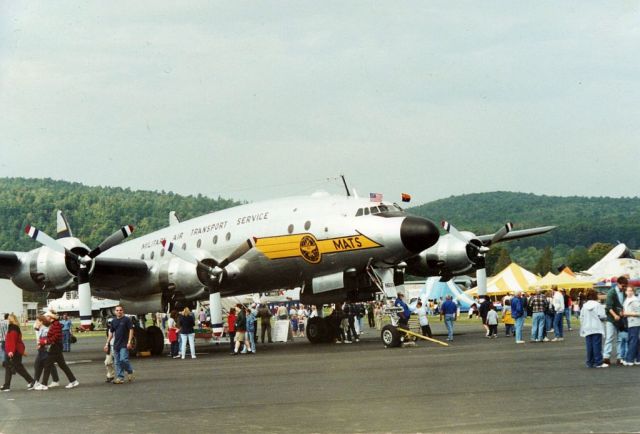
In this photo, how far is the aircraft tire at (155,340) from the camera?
97.1 feet

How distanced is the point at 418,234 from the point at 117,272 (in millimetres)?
10105

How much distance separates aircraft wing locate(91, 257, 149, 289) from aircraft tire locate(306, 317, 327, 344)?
21.9 feet

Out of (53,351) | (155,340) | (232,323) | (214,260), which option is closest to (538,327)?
(232,323)

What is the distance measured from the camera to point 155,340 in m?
29.7

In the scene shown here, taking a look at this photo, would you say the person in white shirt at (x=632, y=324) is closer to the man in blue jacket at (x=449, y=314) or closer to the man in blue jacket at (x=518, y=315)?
the man in blue jacket at (x=518, y=315)

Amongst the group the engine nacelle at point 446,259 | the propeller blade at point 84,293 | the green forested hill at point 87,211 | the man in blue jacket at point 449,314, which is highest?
the green forested hill at point 87,211

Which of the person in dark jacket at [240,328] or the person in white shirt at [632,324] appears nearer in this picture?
the person in white shirt at [632,324]

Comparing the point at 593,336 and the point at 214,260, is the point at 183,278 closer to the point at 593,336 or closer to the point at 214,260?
the point at 214,260

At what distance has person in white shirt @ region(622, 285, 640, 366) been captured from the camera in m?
17.5

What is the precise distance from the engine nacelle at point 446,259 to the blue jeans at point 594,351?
12.6 meters

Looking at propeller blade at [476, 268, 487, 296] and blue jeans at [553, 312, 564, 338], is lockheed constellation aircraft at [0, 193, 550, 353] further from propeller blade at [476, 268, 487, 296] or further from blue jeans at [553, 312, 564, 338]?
blue jeans at [553, 312, 564, 338]

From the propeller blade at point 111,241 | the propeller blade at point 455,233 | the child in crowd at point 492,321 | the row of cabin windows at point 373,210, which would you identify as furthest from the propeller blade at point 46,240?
the child in crowd at point 492,321

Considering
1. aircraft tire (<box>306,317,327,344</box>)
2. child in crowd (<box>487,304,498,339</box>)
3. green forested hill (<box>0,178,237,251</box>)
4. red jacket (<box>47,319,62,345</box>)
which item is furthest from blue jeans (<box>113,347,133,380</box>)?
green forested hill (<box>0,178,237,251</box>)

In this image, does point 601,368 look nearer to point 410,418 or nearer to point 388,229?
point 410,418
